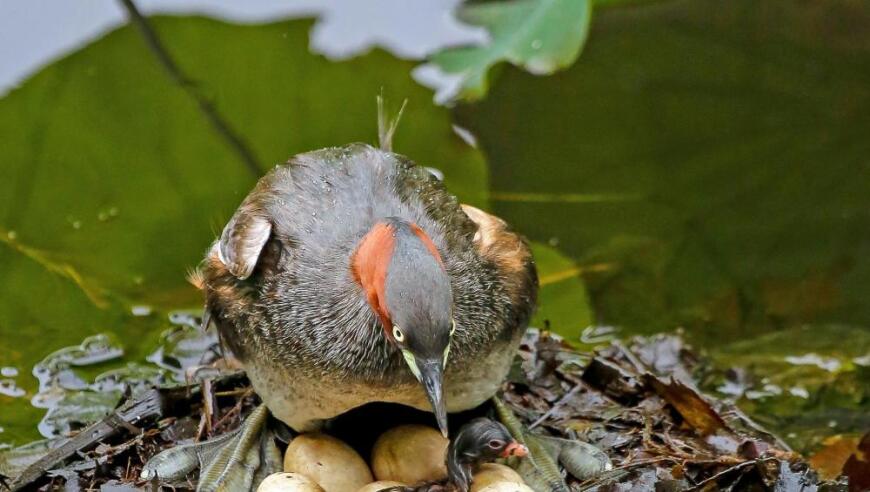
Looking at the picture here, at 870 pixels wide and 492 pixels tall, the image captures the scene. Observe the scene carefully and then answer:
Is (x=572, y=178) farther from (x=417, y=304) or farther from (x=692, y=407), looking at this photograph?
(x=417, y=304)

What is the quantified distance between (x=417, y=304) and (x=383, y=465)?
1341 millimetres

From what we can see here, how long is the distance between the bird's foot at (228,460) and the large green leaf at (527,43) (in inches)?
137

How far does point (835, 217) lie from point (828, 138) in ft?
2.41

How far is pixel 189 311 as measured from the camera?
31.2 feet

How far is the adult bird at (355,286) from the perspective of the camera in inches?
243

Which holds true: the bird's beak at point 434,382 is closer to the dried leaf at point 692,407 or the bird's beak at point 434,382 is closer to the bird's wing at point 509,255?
the bird's wing at point 509,255

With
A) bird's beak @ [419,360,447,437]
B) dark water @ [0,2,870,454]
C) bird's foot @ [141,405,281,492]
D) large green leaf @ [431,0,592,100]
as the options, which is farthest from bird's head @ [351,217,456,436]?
large green leaf @ [431,0,592,100]

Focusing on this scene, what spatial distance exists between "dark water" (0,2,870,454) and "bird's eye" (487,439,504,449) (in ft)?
10.1

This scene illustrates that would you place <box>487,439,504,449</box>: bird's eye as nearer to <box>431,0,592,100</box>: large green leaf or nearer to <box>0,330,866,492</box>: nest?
<box>0,330,866,492</box>: nest

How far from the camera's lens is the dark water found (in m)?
9.36

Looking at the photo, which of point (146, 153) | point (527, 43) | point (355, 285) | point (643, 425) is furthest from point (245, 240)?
point (146, 153)

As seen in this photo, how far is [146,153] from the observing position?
1058 cm

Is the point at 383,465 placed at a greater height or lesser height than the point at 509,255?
lesser

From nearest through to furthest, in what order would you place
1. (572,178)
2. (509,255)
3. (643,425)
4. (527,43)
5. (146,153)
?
(509,255) → (643,425) → (527,43) → (146,153) → (572,178)
